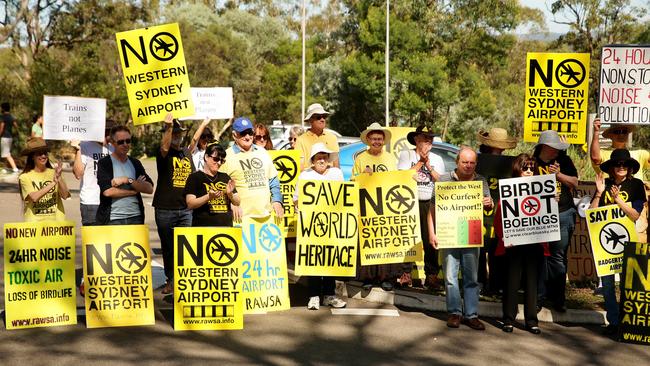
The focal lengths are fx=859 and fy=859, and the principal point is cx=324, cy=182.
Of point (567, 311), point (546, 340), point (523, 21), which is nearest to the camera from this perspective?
point (546, 340)

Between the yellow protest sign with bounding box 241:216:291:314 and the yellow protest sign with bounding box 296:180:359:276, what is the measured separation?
0.22 metres

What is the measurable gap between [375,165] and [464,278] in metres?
1.97

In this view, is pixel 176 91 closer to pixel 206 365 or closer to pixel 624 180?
pixel 206 365

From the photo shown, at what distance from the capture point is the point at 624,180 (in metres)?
8.27

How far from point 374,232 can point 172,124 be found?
242 centimetres

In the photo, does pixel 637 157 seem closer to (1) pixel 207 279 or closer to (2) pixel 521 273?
(2) pixel 521 273

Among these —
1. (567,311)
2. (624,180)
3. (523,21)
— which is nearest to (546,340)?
(567,311)

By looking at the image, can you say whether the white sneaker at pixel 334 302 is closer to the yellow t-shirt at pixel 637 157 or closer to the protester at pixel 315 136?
the protester at pixel 315 136

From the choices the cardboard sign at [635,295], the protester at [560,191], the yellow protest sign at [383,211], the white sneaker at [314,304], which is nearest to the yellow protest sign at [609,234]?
the cardboard sign at [635,295]

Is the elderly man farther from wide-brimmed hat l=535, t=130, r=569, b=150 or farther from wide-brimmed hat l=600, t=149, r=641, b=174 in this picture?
wide-brimmed hat l=600, t=149, r=641, b=174

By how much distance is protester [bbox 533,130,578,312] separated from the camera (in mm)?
8523

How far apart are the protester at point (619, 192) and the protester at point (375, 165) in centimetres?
236

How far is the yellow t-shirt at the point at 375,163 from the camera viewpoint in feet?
31.7

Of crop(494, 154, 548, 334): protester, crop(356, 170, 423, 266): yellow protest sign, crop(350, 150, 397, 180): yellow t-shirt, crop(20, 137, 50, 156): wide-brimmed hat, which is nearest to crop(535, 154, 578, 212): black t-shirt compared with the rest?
crop(494, 154, 548, 334): protester
